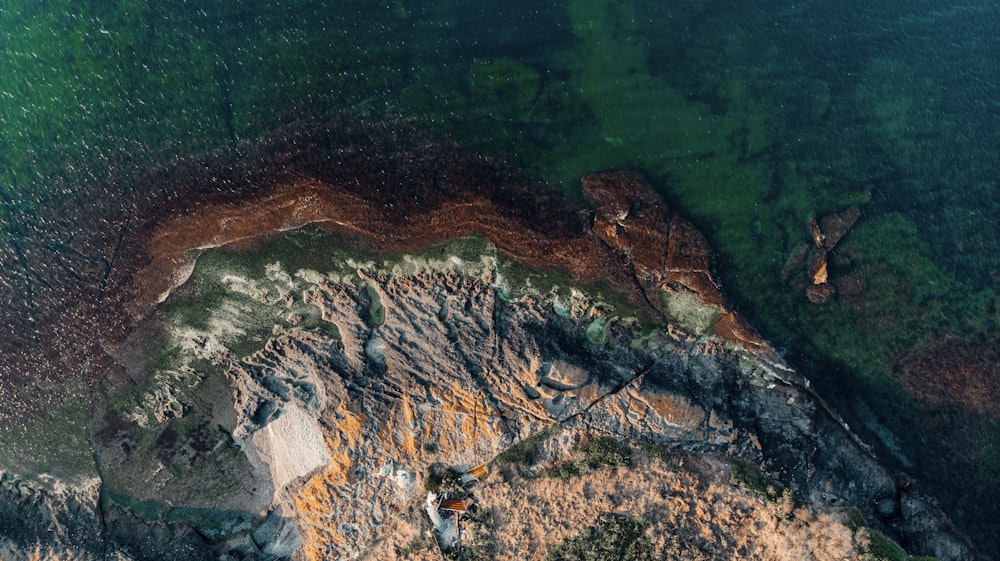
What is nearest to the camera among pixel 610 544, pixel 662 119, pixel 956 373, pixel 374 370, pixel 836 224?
pixel 610 544

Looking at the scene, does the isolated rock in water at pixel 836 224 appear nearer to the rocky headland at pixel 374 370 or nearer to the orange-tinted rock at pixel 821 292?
the orange-tinted rock at pixel 821 292

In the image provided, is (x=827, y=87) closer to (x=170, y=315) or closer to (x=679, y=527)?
(x=679, y=527)

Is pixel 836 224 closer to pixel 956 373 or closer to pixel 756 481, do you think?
pixel 956 373

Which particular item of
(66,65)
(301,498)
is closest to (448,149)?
(301,498)

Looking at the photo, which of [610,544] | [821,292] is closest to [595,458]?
[610,544]

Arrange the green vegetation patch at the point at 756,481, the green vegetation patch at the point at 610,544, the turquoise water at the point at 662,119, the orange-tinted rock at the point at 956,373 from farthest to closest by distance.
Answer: the turquoise water at the point at 662,119
the orange-tinted rock at the point at 956,373
the green vegetation patch at the point at 756,481
the green vegetation patch at the point at 610,544

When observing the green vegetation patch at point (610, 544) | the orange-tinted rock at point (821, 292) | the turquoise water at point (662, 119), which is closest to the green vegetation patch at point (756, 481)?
the green vegetation patch at point (610, 544)
